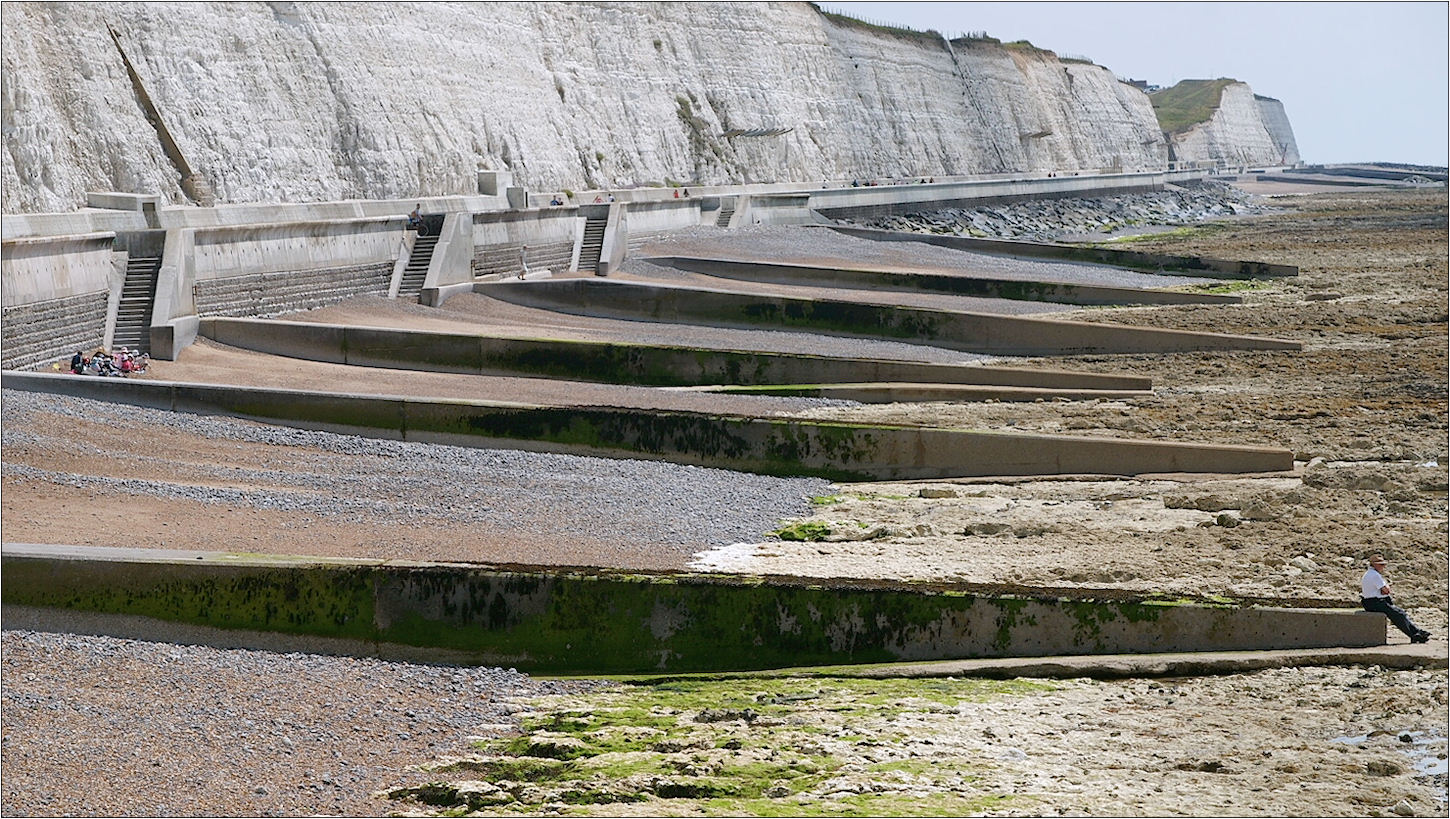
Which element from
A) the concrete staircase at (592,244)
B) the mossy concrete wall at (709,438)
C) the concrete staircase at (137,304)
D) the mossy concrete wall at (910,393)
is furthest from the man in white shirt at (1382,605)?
the concrete staircase at (592,244)

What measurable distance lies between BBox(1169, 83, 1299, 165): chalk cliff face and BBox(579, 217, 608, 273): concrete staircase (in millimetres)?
125166

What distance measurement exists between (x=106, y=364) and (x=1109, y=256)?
108ft

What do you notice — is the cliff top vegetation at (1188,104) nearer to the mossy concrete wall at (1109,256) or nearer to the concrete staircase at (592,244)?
the mossy concrete wall at (1109,256)

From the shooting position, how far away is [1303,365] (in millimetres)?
27000

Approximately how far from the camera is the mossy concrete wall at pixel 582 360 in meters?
24.5

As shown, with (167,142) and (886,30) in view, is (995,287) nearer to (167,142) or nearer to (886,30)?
(167,142)

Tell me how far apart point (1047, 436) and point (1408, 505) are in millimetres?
4149

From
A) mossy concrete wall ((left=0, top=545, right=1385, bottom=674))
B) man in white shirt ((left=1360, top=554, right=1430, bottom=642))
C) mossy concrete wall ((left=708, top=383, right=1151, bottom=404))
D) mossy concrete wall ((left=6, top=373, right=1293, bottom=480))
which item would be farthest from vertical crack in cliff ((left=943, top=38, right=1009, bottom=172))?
mossy concrete wall ((left=0, top=545, right=1385, bottom=674))

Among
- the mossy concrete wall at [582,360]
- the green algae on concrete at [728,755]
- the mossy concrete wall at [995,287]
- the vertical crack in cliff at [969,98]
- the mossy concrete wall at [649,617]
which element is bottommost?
the green algae on concrete at [728,755]

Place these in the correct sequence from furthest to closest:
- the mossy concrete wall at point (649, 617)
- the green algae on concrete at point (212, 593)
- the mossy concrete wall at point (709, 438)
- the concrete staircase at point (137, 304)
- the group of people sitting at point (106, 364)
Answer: the concrete staircase at point (137, 304) → the group of people sitting at point (106, 364) → the mossy concrete wall at point (709, 438) → the mossy concrete wall at point (649, 617) → the green algae on concrete at point (212, 593)

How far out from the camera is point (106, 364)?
20.8 meters

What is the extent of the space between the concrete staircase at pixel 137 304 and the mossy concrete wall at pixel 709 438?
12.7 feet

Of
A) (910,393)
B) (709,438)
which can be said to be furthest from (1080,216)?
(709,438)

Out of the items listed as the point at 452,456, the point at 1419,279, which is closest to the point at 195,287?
the point at 452,456
